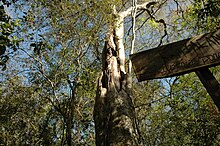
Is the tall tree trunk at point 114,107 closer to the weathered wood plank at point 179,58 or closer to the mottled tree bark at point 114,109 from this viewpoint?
the mottled tree bark at point 114,109

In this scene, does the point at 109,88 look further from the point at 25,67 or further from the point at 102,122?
the point at 25,67

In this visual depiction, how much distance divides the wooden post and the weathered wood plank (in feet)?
0.25

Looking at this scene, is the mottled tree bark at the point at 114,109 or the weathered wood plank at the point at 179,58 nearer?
the weathered wood plank at the point at 179,58

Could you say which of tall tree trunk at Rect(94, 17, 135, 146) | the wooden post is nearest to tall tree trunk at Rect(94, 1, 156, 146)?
tall tree trunk at Rect(94, 17, 135, 146)

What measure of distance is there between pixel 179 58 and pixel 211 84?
414 millimetres

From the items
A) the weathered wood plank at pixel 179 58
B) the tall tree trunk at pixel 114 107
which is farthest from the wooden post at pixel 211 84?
the tall tree trunk at pixel 114 107

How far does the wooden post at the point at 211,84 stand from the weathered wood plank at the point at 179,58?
0.25 ft

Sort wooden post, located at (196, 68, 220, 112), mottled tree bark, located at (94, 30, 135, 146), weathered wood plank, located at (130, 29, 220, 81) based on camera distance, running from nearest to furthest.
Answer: wooden post, located at (196, 68, 220, 112) < weathered wood plank, located at (130, 29, 220, 81) < mottled tree bark, located at (94, 30, 135, 146)

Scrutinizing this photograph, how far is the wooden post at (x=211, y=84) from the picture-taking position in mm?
2424

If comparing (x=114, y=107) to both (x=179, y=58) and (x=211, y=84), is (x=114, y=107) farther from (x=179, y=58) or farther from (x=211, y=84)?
(x=211, y=84)

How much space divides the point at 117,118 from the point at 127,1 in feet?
19.7

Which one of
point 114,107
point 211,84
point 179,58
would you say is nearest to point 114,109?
point 114,107

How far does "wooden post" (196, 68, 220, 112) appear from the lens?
2424 mm

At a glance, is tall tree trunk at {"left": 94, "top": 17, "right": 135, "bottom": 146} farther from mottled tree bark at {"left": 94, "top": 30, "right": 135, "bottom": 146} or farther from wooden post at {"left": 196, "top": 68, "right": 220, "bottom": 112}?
wooden post at {"left": 196, "top": 68, "right": 220, "bottom": 112}
